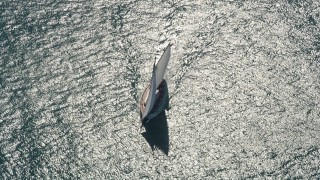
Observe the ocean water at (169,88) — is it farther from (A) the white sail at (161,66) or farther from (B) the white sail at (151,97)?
(A) the white sail at (161,66)

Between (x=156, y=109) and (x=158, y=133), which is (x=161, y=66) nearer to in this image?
(x=156, y=109)

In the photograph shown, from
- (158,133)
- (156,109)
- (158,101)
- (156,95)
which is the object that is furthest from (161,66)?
(158,133)

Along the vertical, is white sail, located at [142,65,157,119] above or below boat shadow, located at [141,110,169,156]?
above

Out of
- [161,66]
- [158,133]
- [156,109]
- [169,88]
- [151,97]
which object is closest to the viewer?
[151,97]

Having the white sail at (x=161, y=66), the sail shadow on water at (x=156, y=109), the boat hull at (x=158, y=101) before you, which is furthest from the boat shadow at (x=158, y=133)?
the white sail at (x=161, y=66)

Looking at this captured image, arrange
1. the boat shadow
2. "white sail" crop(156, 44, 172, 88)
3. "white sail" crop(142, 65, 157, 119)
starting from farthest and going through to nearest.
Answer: "white sail" crop(156, 44, 172, 88) < the boat shadow < "white sail" crop(142, 65, 157, 119)

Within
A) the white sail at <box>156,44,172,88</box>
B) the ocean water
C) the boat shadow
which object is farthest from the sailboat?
the ocean water

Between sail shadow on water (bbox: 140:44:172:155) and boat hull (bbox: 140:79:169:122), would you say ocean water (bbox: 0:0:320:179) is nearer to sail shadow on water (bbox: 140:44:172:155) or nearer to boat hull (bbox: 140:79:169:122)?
sail shadow on water (bbox: 140:44:172:155)

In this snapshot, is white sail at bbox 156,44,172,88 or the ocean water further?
white sail at bbox 156,44,172,88
